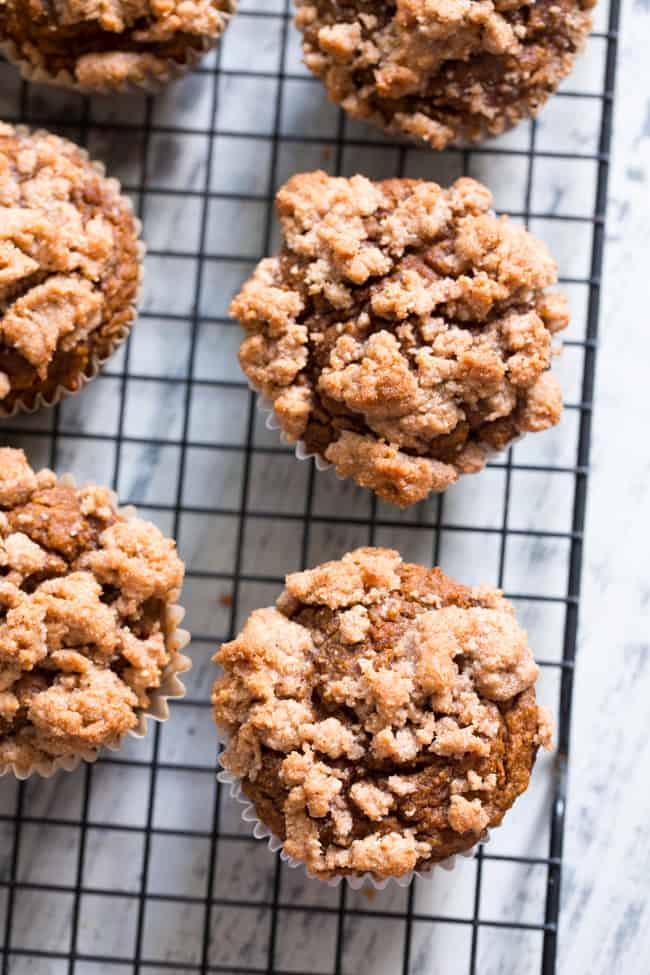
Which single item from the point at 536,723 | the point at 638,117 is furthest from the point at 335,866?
the point at 638,117

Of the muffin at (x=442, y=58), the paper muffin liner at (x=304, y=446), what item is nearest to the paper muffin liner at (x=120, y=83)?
the muffin at (x=442, y=58)

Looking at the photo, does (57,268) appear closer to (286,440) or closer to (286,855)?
(286,440)

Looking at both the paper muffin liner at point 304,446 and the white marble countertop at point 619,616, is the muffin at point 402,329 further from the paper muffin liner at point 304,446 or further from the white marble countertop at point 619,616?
the white marble countertop at point 619,616

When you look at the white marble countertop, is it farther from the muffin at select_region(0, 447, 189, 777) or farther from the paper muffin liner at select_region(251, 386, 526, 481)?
the muffin at select_region(0, 447, 189, 777)

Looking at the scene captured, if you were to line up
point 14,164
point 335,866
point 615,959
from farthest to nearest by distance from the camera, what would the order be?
point 615,959, point 14,164, point 335,866

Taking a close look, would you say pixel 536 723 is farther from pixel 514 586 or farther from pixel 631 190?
pixel 631 190

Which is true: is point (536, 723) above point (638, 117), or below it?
below
